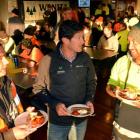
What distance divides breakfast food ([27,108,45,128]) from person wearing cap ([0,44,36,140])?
11cm

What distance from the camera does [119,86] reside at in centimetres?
230

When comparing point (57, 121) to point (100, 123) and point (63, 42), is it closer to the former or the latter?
point (63, 42)

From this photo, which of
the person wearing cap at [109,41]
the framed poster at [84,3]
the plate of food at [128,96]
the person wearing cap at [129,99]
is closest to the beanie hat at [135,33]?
the person wearing cap at [129,99]

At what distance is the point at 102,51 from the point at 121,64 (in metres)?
3.97

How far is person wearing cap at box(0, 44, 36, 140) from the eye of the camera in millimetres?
1760

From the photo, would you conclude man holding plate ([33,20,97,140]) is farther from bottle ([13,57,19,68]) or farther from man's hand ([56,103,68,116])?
bottle ([13,57,19,68])

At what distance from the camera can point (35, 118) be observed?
217 centimetres

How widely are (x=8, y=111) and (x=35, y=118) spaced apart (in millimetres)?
308

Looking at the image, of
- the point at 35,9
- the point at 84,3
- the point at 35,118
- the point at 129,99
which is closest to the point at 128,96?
the point at 129,99

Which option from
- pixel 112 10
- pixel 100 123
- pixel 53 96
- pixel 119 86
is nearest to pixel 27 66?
pixel 100 123

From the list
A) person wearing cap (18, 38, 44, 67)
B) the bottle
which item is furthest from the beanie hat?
the bottle

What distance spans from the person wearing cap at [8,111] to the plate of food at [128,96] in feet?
2.49

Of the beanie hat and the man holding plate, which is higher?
the beanie hat

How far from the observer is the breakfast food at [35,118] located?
2.08m
